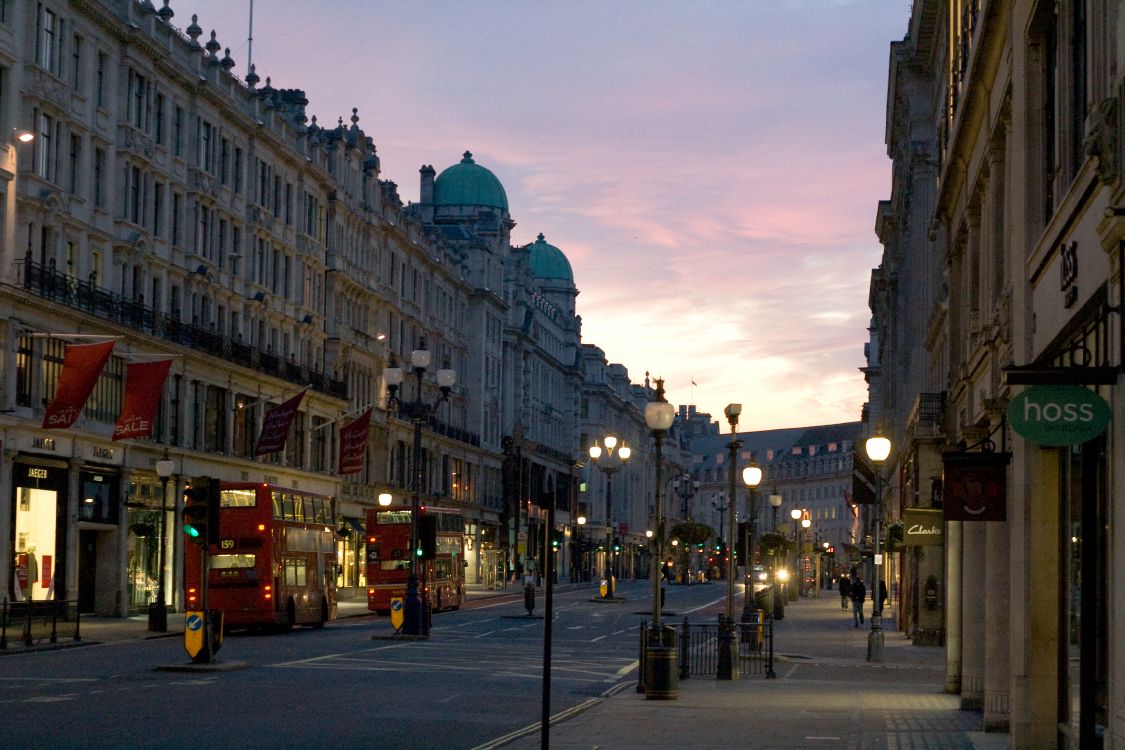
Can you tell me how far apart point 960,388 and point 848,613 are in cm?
4769

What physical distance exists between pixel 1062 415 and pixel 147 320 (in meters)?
47.4

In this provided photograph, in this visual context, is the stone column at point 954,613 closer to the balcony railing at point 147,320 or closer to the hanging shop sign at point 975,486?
the hanging shop sign at point 975,486

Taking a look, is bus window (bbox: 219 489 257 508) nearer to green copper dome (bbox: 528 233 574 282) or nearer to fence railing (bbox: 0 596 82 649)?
fence railing (bbox: 0 596 82 649)

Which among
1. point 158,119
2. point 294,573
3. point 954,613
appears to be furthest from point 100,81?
point 954,613

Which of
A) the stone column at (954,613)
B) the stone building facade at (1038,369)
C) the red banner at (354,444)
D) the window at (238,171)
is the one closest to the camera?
the stone building facade at (1038,369)

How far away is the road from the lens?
19938 millimetres

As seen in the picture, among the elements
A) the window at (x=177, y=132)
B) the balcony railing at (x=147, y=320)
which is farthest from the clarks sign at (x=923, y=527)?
the window at (x=177, y=132)

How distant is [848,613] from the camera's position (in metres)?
73.9

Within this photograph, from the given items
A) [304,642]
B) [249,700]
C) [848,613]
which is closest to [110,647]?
[304,642]

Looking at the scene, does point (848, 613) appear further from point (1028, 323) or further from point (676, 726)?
point (1028, 323)

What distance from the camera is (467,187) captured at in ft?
404

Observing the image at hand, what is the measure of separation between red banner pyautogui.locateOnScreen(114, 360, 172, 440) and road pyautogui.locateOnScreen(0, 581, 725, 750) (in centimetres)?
534

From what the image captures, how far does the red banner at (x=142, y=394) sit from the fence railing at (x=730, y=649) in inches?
A: 585

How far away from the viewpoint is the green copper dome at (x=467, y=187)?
123m
